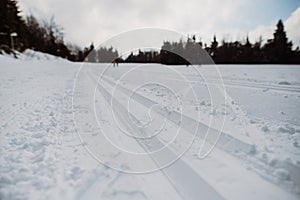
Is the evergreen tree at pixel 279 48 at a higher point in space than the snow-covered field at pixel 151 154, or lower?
higher

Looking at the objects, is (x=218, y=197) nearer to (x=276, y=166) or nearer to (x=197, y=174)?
(x=197, y=174)

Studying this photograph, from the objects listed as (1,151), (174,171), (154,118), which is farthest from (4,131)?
(174,171)

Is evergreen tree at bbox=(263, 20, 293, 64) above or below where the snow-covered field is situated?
above

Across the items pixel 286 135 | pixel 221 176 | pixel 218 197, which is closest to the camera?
pixel 218 197

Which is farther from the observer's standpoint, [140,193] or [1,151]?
[1,151]

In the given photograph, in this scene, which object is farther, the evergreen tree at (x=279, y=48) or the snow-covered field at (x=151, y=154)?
the evergreen tree at (x=279, y=48)

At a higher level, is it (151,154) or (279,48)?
(279,48)

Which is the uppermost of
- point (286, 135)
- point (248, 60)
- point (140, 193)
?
point (248, 60)

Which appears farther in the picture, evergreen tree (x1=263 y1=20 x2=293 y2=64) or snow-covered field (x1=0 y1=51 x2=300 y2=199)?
evergreen tree (x1=263 y1=20 x2=293 y2=64)

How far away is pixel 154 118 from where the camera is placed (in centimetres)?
390

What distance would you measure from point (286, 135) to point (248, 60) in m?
37.7

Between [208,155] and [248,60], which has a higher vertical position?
[248,60]

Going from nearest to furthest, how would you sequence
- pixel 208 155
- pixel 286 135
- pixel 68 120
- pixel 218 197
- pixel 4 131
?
1. pixel 218 197
2. pixel 208 155
3. pixel 286 135
4. pixel 4 131
5. pixel 68 120

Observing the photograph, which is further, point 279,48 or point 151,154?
point 279,48
